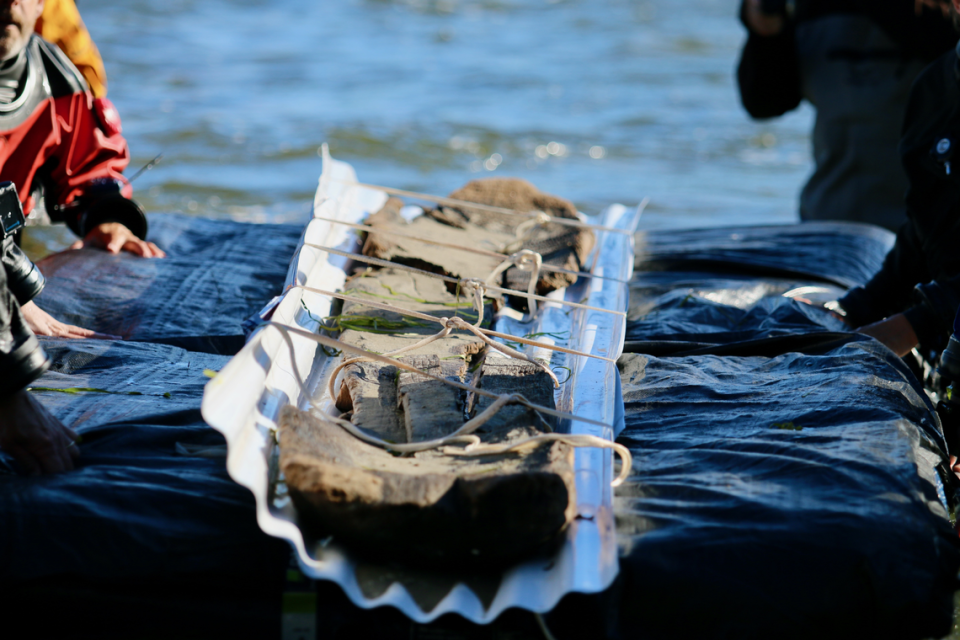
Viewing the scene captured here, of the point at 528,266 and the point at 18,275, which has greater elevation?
the point at 528,266

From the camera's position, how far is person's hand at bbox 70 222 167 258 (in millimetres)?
2899

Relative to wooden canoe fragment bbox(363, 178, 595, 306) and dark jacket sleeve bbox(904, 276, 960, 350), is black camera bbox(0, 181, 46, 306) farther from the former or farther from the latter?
dark jacket sleeve bbox(904, 276, 960, 350)

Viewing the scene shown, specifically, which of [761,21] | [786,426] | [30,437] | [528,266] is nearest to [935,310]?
[786,426]

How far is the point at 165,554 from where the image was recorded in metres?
1.40

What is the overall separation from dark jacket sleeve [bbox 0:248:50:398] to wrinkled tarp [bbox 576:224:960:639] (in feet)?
3.23

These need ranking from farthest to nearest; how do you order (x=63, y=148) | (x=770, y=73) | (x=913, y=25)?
(x=770, y=73)
(x=913, y=25)
(x=63, y=148)

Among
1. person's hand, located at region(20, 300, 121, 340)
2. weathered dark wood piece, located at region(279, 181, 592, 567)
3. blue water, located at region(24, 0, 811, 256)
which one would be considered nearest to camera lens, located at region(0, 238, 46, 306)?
person's hand, located at region(20, 300, 121, 340)

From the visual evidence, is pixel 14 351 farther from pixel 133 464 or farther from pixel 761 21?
pixel 761 21

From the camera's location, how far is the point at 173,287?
103 inches

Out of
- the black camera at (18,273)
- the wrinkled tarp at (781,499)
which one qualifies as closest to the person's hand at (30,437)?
the black camera at (18,273)

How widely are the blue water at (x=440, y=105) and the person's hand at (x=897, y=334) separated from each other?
3728 mm

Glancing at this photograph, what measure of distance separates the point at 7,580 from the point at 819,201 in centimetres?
396

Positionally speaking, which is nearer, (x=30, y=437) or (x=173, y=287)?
(x=30, y=437)

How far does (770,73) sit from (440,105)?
5.01m
